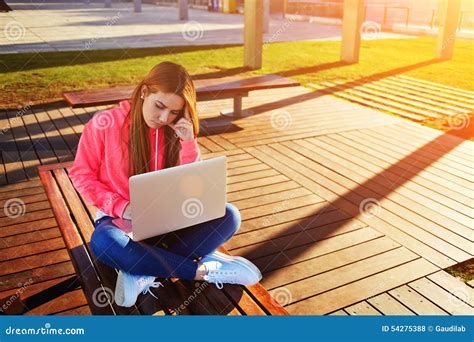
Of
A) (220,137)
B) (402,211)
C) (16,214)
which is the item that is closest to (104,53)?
(220,137)

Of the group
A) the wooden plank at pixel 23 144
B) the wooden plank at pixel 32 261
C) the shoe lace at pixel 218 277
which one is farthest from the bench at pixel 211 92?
the shoe lace at pixel 218 277

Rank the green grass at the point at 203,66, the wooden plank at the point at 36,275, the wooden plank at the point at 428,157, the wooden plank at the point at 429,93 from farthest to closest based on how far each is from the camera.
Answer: the green grass at the point at 203,66 → the wooden plank at the point at 429,93 → the wooden plank at the point at 428,157 → the wooden plank at the point at 36,275

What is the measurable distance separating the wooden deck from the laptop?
2.74 feet

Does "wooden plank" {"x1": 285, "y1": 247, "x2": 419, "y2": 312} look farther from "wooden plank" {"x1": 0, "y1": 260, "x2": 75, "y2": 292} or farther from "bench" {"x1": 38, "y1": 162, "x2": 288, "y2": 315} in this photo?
"wooden plank" {"x1": 0, "y1": 260, "x2": 75, "y2": 292}

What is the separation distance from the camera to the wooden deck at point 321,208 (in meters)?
3.07

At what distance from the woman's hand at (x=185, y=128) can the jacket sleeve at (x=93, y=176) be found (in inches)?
15.8

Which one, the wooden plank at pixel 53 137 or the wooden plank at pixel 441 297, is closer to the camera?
the wooden plank at pixel 441 297

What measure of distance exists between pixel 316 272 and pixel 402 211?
1374 mm

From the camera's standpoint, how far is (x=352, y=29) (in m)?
11.9

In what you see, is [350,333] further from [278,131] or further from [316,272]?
[278,131]

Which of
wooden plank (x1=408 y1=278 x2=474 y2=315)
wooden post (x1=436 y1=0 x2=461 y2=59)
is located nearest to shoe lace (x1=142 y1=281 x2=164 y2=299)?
wooden plank (x1=408 y1=278 x2=474 y2=315)

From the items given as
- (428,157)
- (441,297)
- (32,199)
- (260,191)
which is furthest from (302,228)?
(428,157)

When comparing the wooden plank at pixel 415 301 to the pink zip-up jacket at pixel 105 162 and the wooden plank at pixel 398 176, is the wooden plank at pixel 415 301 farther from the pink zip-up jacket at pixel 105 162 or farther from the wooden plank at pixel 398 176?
the pink zip-up jacket at pixel 105 162

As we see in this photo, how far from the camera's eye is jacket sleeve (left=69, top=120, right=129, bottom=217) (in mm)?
2600
